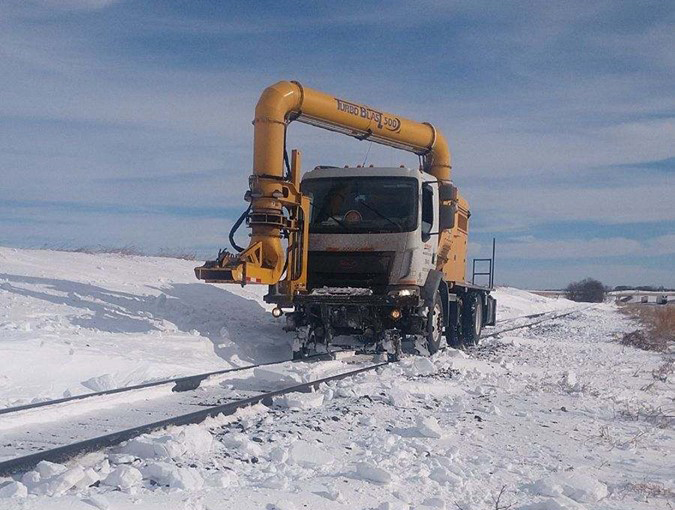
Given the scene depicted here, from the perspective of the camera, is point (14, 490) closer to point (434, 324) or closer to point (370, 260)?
point (370, 260)

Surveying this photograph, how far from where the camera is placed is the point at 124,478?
4285 mm

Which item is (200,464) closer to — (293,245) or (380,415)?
(380,415)

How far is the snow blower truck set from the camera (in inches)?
451

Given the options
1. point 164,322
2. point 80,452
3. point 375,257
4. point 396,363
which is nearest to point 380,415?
point 80,452

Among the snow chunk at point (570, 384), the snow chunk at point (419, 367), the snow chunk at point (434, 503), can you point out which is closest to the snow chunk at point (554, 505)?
the snow chunk at point (434, 503)

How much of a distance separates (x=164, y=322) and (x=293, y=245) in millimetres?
3065

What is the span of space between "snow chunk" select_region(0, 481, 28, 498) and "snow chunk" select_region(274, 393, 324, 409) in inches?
131

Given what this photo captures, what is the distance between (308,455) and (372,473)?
709mm

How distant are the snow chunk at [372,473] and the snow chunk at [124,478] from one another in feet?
4.57

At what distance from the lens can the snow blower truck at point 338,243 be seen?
11.5 metres

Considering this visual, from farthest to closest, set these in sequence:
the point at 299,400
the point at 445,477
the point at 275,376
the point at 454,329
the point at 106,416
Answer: the point at 454,329 → the point at 275,376 → the point at 299,400 → the point at 106,416 → the point at 445,477

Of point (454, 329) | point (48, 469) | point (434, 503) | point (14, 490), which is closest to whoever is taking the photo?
point (14, 490)

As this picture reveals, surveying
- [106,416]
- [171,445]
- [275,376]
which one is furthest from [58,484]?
[275,376]

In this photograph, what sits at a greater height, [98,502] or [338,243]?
[338,243]
